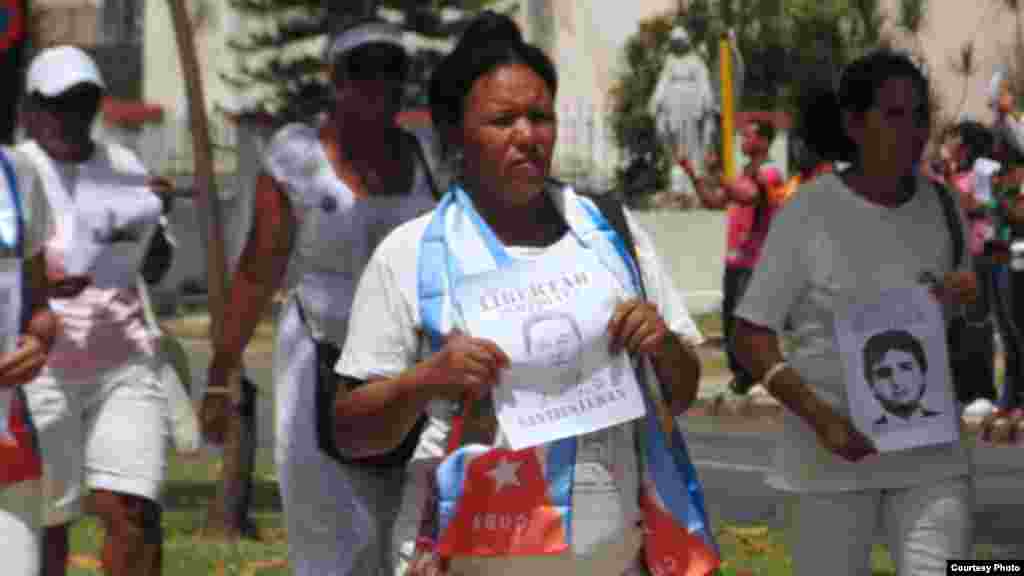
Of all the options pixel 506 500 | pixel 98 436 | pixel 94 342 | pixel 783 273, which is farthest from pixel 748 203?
pixel 506 500

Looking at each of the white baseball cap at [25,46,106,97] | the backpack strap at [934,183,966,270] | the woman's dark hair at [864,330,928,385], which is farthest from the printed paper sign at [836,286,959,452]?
the white baseball cap at [25,46,106,97]

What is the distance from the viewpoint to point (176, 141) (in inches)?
1310

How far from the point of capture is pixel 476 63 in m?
4.89

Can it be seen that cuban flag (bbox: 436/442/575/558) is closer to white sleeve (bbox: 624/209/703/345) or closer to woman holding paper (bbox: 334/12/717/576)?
woman holding paper (bbox: 334/12/717/576)

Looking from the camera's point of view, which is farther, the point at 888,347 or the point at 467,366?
the point at 888,347

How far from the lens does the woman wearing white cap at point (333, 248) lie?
256 inches

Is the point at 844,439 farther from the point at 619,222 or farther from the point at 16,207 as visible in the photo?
the point at 16,207

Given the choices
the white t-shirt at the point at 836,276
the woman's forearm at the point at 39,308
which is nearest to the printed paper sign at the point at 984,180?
the white t-shirt at the point at 836,276

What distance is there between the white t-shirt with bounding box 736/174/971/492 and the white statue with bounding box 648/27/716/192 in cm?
2083

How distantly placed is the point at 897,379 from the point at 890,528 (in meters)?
0.37

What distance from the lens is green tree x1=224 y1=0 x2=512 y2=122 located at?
3762 cm

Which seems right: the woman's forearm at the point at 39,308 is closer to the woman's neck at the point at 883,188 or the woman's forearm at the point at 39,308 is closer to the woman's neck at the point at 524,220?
the woman's neck at the point at 524,220

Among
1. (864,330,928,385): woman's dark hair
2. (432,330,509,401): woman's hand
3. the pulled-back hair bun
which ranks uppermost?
the pulled-back hair bun

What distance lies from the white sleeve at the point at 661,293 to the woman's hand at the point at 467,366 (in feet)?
1.30
